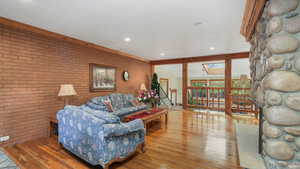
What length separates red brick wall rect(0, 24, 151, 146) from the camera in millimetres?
2705

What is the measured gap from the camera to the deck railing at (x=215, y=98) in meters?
5.66

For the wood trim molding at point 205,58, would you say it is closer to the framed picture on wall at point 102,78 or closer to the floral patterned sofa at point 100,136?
the framed picture on wall at point 102,78

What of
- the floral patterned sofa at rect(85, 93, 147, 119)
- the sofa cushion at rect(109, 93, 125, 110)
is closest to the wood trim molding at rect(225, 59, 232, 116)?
the floral patterned sofa at rect(85, 93, 147, 119)

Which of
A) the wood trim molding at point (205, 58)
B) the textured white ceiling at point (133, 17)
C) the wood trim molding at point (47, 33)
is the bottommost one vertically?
the wood trim molding at point (205, 58)

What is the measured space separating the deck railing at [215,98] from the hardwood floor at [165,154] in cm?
286

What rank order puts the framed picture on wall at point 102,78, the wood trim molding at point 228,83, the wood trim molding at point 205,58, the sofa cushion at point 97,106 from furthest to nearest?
the wood trim molding at point 228,83, the wood trim molding at point 205,58, the framed picture on wall at point 102,78, the sofa cushion at point 97,106

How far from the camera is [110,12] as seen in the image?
2.39 metres

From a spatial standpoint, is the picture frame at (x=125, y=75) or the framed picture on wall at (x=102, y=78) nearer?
the framed picture on wall at (x=102, y=78)

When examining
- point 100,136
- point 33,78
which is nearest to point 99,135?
point 100,136

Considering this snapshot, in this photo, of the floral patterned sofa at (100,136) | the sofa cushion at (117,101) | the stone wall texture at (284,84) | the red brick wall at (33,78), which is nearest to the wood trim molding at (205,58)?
the sofa cushion at (117,101)

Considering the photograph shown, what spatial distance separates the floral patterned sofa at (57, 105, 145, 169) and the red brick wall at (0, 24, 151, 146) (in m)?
1.23

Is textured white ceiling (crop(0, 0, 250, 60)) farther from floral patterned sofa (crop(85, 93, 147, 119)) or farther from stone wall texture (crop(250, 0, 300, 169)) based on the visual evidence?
floral patterned sofa (crop(85, 93, 147, 119))

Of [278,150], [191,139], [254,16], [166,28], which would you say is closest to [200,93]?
[191,139]

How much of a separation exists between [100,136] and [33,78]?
2.47 m
